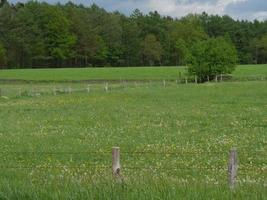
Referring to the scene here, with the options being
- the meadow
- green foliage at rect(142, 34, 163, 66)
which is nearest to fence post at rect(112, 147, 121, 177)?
the meadow

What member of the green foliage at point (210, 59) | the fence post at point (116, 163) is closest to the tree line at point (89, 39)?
the green foliage at point (210, 59)

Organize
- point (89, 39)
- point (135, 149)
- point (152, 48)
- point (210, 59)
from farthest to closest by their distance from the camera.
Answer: point (152, 48) < point (89, 39) < point (210, 59) < point (135, 149)

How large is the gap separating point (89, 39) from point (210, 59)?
319 ft

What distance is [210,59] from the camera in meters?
76.2

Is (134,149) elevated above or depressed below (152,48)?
below

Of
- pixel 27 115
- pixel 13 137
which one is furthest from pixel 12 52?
pixel 13 137

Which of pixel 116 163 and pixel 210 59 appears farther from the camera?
pixel 210 59

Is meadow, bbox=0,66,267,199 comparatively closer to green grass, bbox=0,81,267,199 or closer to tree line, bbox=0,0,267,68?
green grass, bbox=0,81,267,199

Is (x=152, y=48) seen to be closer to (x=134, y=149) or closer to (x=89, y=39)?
(x=89, y=39)

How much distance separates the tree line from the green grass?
12260 centimetres

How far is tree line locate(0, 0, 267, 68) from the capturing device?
15638 cm

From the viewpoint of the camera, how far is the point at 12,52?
517 feet

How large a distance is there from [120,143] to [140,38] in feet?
556

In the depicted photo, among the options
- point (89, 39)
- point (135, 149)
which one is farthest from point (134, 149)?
point (89, 39)
